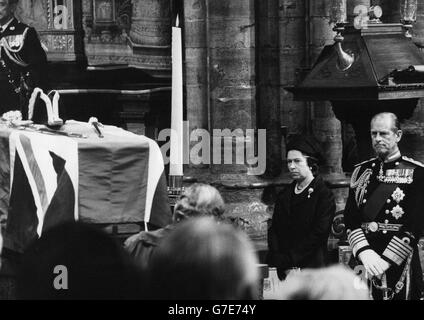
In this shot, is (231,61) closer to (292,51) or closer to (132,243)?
(292,51)

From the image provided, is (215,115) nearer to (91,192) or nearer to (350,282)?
(91,192)

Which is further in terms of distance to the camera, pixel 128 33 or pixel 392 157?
pixel 128 33

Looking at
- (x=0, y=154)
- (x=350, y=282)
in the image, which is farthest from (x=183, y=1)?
(x=350, y=282)

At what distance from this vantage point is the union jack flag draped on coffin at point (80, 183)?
768 cm

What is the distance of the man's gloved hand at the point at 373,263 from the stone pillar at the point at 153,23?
4307 millimetres

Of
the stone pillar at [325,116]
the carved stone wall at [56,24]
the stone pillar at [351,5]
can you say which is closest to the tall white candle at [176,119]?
the stone pillar at [325,116]

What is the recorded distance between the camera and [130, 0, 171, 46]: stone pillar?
11.7 m

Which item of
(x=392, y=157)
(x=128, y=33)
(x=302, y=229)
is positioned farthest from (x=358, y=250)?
(x=128, y=33)

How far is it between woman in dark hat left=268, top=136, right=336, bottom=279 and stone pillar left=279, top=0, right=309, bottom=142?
2359mm

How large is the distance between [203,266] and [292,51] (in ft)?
21.7

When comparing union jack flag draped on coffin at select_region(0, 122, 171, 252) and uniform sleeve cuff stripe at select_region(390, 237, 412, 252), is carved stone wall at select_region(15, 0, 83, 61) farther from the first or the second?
uniform sleeve cuff stripe at select_region(390, 237, 412, 252)

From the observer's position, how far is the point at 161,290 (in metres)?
4.35

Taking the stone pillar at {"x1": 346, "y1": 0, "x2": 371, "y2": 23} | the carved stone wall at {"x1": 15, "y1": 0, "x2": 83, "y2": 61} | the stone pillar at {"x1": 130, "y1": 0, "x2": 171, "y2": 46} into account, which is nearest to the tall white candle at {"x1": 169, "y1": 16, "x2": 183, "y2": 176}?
the stone pillar at {"x1": 346, "y1": 0, "x2": 371, "y2": 23}

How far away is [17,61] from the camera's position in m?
11.2
